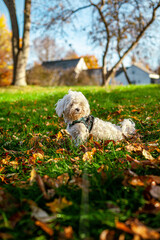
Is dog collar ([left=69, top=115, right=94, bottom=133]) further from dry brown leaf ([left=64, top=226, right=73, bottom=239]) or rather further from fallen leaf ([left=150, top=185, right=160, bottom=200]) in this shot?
dry brown leaf ([left=64, top=226, right=73, bottom=239])

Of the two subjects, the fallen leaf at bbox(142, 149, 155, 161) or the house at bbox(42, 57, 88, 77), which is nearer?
the fallen leaf at bbox(142, 149, 155, 161)

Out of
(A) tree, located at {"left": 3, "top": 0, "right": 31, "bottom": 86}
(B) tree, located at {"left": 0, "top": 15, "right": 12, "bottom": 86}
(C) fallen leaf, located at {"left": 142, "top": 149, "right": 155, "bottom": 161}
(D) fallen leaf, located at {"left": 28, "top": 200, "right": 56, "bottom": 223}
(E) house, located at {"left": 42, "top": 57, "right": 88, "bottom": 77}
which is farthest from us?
(B) tree, located at {"left": 0, "top": 15, "right": 12, "bottom": 86}

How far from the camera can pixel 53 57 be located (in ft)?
186

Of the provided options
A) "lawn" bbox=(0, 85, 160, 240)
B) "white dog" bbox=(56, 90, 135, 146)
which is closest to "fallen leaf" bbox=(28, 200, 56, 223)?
"lawn" bbox=(0, 85, 160, 240)

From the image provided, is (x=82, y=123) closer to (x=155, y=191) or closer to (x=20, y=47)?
(x=155, y=191)

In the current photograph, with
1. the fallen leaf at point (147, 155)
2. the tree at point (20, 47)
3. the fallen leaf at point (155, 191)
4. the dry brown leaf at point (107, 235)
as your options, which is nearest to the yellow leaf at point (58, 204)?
the dry brown leaf at point (107, 235)

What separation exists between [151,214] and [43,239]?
86cm

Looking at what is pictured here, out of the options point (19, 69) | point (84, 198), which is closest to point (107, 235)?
point (84, 198)

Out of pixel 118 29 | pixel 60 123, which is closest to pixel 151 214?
pixel 60 123

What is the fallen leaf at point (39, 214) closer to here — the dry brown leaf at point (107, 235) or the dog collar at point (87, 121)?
the dry brown leaf at point (107, 235)

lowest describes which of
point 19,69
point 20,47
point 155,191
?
point 155,191

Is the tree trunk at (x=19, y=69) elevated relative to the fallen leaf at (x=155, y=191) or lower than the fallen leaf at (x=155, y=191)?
elevated

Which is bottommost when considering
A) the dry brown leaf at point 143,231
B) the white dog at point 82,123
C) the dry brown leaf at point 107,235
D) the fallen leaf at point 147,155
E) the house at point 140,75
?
the dry brown leaf at point 107,235

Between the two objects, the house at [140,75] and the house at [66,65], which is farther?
the house at [140,75]
